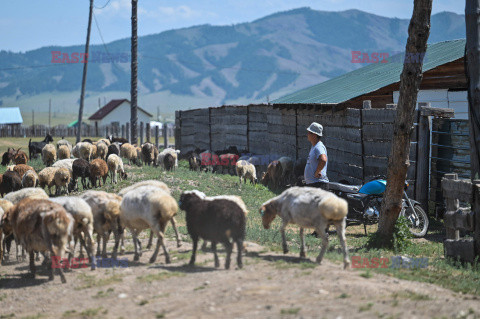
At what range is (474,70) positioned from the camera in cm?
1033

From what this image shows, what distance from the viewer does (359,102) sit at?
19453 mm

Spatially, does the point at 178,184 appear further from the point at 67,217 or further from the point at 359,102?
the point at 67,217

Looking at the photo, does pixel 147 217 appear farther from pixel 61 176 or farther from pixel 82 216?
pixel 61 176

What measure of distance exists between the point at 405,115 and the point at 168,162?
570 inches

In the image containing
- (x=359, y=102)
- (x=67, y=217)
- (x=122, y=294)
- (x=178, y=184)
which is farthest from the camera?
(x=359, y=102)

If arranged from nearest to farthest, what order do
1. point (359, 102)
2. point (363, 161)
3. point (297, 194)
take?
point (297, 194)
point (363, 161)
point (359, 102)

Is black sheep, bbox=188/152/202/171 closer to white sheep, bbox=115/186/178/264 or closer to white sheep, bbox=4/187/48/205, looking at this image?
white sheep, bbox=4/187/48/205

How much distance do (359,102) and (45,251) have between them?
41.1ft

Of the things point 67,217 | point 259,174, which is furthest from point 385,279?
point 259,174

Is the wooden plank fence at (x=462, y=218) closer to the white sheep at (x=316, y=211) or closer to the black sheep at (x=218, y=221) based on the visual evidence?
the white sheep at (x=316, y=211)

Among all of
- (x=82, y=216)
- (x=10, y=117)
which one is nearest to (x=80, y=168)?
(x=82, y=216)

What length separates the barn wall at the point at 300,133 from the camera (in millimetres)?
15283

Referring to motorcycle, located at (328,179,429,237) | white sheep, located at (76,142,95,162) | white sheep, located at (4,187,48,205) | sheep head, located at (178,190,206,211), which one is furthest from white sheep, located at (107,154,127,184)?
sheep head, located at (178,190,206,211)

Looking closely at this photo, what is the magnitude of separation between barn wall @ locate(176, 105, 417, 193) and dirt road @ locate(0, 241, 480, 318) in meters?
7.00
